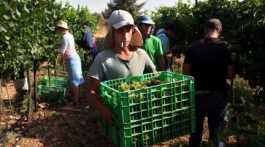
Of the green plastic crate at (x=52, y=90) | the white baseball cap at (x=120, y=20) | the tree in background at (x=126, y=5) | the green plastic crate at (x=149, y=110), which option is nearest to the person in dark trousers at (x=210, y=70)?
the green plastic crate at (x=149, y=110)

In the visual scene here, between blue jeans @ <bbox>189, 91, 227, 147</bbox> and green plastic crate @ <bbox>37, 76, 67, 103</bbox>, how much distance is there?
4.46 m

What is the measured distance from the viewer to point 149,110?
3619 mm

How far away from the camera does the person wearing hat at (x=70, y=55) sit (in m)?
8.16

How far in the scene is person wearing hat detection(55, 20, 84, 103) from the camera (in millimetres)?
8156

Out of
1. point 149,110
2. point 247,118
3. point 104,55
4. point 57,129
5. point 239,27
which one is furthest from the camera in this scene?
point 57,129

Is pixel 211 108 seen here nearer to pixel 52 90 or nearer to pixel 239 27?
pixel 239 27

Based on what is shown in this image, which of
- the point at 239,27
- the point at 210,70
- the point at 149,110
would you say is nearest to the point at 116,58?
the point at 149,110

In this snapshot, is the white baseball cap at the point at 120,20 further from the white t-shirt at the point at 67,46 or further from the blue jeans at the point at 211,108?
the white t-shirt at the point at 67,46

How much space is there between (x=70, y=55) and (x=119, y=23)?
4.76 meters

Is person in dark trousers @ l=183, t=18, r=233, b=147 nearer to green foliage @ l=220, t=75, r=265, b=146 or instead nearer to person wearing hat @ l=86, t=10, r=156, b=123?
green foliage @ l=220, t=75, r=265, b=146

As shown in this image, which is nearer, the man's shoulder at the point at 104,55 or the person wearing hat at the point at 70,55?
the man's shoulder at the point at 104,55

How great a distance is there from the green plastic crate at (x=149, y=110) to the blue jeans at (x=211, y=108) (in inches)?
33.2

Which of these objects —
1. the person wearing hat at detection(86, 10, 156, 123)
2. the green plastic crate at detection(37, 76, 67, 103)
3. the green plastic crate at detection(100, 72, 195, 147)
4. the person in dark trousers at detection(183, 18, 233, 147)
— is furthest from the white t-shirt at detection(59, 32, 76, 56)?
the green plastic crate at detection(100, 72, 195, 147)

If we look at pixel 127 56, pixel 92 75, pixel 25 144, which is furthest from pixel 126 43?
pixel 25 144
